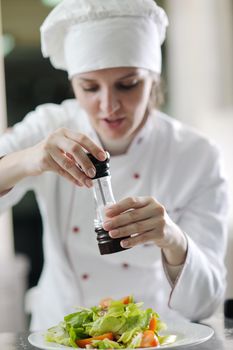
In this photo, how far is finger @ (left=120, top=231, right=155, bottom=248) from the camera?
1554 millimetres

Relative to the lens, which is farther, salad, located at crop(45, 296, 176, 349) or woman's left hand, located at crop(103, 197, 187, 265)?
woman's left hand, located at crop(103, 197, 187, 265)


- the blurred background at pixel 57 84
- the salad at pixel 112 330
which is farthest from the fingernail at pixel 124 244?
the blurred background at pixel 57 84

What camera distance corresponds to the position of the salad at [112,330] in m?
1.42

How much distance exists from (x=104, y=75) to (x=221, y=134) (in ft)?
7.43

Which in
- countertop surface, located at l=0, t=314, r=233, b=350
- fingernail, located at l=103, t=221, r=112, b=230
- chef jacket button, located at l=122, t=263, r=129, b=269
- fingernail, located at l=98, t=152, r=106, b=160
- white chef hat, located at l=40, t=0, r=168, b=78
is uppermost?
white chef hat, located at l=40, t=0, r=168, b=78

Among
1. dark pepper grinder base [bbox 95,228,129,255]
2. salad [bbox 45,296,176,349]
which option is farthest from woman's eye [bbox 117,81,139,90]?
salad [bbox 45,296,176,349]

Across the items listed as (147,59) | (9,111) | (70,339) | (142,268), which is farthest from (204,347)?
(9,111)

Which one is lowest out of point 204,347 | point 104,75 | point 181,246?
point 204,347

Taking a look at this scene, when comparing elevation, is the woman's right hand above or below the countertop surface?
above

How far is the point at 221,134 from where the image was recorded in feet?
13.3

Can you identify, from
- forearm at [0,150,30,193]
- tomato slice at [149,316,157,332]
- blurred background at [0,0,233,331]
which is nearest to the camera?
tomato slice at [149,316,157,332]

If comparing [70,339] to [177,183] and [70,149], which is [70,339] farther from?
[177,183]

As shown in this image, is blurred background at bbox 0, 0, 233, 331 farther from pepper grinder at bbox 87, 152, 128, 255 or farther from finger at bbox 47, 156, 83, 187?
pepper grinder at bbox 87, 152, 128, 255

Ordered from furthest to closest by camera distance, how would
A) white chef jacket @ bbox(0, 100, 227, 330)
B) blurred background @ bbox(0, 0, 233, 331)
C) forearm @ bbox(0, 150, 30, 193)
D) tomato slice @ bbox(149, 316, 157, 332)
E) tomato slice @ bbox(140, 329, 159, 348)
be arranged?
blurred background @ bbox(0, 0, 233, 331) < white chef jacket @ bbox(0, 100, 227, 330) < forearm @ bbox(0, 150, 30, 193) < tomato slice @ bbox(149, 316, 157, 332) < tomato slice @ bbox(140, 329, 159, 348)
